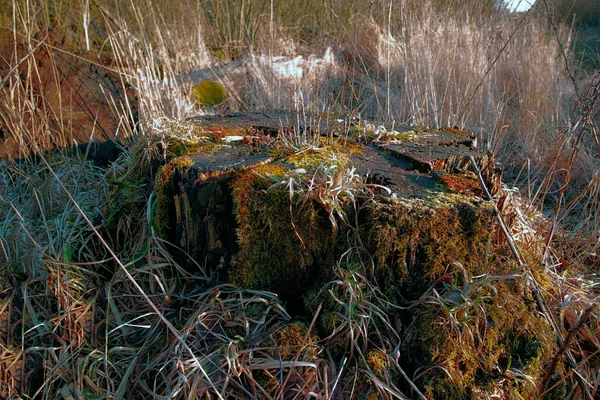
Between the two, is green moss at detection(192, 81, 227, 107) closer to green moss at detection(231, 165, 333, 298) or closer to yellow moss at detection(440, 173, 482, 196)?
green moss at detection(231, 165, 333, 298)

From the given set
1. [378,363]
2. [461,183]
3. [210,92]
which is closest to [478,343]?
[378,363]

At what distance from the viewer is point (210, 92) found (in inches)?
203

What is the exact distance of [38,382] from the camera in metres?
1.70

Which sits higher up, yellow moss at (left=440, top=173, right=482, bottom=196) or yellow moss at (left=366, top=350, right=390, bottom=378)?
yellow moss at (left=440, top=173, right=482, bottom=196)

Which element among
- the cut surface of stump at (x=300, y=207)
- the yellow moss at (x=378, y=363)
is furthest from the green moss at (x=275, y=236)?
the yellow moss at (x=378, y=363)

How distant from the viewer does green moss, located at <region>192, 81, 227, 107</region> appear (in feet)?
16.8

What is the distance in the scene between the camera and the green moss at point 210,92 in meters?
5.11

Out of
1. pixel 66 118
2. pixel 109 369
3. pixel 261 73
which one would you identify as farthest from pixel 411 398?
pixel 261 73

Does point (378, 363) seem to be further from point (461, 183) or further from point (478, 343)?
point (461, 183)

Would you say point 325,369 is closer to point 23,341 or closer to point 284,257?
point 284,257

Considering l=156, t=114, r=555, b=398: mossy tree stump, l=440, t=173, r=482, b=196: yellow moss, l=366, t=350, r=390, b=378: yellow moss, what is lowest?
l=366, t=350, r=390, b=378: yellow moss

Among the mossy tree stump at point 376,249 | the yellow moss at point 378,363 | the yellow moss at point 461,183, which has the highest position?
the yellow moss at point 461,183

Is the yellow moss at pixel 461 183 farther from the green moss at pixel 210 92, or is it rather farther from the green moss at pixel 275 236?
the green moss at pixel 210 92

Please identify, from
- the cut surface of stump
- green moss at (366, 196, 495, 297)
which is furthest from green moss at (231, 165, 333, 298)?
green moss at (366, 196, 495, 297)
